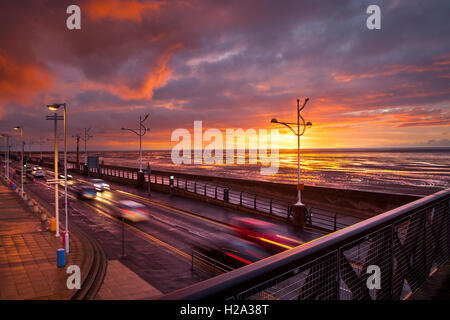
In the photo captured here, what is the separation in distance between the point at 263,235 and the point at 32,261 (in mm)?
12385

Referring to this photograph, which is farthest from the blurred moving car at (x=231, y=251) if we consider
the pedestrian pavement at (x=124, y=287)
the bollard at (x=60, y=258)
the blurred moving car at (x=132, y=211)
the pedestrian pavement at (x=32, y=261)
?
the blurred moving car at (x=132, y=211)

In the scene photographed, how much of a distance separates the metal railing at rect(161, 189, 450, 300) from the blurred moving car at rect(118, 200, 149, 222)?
20.6 m

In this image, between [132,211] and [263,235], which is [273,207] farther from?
[132,211]

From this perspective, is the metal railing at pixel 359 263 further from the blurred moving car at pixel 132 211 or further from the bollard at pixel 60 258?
the blurred moving car at pixel 132 211

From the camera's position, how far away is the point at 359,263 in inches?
133

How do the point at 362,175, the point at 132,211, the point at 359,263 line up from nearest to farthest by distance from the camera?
the point at 359,263
the point at 132,211
the point at 362,175

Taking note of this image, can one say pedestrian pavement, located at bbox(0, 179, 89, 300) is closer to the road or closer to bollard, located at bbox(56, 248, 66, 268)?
bollard, located at bbox(56, 248, 66, 268)

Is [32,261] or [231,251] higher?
[32,261]

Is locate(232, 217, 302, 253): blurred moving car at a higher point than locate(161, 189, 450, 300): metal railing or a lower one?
lower

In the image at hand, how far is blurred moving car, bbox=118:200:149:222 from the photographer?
22986mm

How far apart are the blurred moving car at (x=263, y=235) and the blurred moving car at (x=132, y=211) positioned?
7562 millimetres

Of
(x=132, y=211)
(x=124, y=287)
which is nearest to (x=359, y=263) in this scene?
(x=124, y=287)

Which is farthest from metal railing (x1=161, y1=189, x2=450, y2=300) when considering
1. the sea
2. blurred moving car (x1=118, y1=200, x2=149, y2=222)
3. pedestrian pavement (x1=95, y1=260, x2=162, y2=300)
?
the sea

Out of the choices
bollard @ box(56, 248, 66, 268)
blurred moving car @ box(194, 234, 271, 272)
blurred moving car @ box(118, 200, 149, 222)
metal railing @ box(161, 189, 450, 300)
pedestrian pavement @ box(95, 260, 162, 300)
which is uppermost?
metal railing @ box(161, 189, 450, 300)
